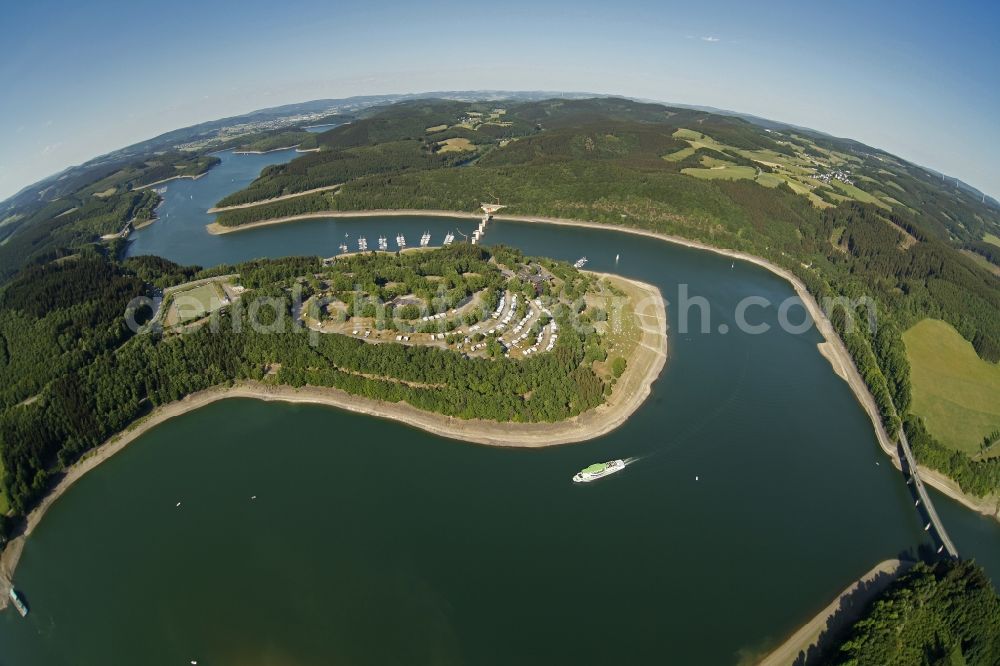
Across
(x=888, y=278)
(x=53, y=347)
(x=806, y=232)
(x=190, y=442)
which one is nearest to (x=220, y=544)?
(x=190, y=442)

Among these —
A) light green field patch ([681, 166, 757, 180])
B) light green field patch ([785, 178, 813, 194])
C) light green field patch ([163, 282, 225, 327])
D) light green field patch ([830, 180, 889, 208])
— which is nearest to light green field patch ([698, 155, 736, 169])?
light green field patch ([681, 166, 757, 180])

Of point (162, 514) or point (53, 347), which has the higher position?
point (53, 347)

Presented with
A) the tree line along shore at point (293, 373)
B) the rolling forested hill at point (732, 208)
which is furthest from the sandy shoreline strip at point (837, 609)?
the tree line along shore at point (293, 373)

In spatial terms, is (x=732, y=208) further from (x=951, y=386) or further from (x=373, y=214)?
(x=373, y=214)

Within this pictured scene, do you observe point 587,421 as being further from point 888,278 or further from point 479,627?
point 888,278

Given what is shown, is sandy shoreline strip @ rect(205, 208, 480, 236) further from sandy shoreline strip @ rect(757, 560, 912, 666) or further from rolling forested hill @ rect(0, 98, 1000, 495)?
sandy shoreline strip @ rect(757, 560, 912, 666)

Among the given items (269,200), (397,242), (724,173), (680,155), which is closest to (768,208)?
(724,173)
